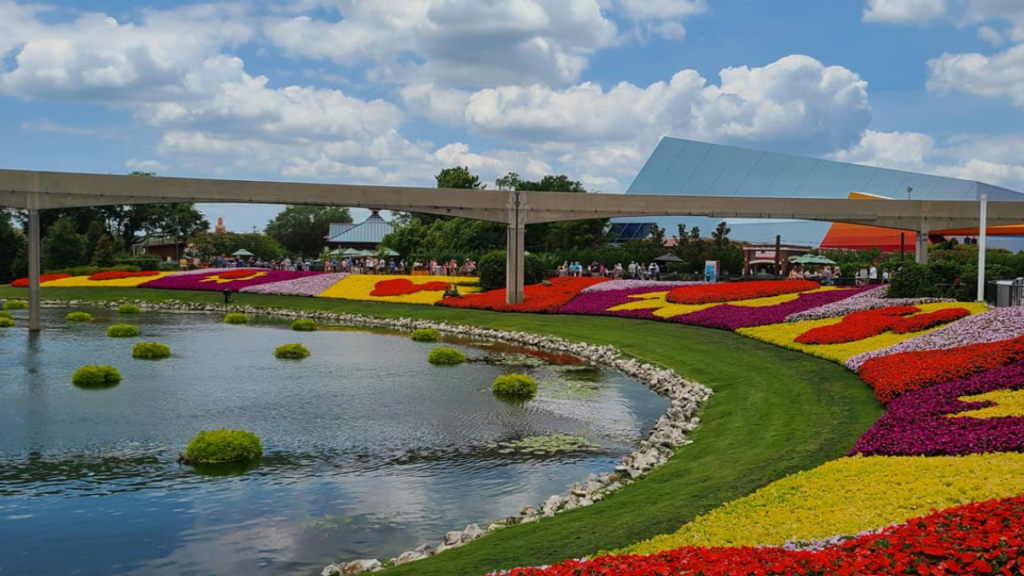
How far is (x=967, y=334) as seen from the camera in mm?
21344

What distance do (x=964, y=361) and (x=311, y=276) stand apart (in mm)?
43748

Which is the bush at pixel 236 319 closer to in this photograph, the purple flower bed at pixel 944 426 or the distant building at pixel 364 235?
the purple flower bed at pixel 944 426

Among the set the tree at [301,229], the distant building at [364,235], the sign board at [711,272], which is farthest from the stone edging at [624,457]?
the tree at [301,229]

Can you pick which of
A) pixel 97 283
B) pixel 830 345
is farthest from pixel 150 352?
pixel 97 283

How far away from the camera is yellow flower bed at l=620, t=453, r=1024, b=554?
30.5 feet

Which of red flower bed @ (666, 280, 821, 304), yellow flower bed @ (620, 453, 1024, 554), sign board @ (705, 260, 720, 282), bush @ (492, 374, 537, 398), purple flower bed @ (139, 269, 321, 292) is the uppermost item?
sign board @ (705, 260, 720, 282)

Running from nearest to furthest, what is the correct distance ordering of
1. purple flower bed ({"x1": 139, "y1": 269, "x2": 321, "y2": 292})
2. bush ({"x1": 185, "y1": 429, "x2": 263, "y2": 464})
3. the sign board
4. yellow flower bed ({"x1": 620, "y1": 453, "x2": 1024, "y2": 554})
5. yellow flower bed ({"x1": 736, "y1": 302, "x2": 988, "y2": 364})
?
1. yellow flower bed ({"x1": 620, "y1": 453, "x2": 1024, "y2": 554})
2. bush ({"x1": 185, "y1": 429, "x2": 263, "y2": 464})
3. yellow flower bed ({"x1": 736, "y1": 302, "x2": 988, "y2": 364})
4. the sign board
5. purple flower bed ({"x1": 139, "y1": 269, "x2": 321, "y2": 292})

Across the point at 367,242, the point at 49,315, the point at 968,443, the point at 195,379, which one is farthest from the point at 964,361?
the point at 367,242

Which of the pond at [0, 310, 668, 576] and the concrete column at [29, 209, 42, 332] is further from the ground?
the concrete column at [29, 209, 42, 332]

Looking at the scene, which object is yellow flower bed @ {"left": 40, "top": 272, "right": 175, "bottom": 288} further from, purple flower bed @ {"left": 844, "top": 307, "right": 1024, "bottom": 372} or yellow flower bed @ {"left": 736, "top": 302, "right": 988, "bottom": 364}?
purple flower bed @ {"left": 844, "top": 307, "right": 1024, "bottom": 372}

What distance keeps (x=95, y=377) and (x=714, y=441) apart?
15.9 metres

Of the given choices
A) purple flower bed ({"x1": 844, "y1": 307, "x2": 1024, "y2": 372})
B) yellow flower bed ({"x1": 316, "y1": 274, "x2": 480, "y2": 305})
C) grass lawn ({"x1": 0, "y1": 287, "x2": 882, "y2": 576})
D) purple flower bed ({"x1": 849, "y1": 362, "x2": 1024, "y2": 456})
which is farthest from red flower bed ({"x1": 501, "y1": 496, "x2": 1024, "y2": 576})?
yellow flower bed ({"x1": 316, "y1": 274, "x2": 480, "y2": 305})

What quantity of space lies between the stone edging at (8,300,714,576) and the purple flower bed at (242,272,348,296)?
27.5 ft

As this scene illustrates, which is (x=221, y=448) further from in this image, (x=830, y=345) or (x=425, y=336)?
(x=425, y=336)
